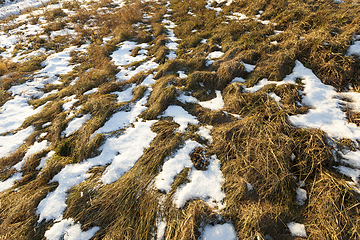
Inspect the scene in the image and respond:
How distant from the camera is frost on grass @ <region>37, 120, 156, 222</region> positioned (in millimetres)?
2326

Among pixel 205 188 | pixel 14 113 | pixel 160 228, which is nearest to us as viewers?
pixel 160 228

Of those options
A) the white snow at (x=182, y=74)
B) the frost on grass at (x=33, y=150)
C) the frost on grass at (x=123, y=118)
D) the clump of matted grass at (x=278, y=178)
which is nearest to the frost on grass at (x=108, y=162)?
the frost on grass at (x=123, y=118)

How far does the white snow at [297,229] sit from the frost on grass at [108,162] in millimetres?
2521

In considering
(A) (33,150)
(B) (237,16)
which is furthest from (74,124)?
(B) (237,16)

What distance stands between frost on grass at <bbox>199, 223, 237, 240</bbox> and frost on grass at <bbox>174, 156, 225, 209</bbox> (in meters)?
0.23

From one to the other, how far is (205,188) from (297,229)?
122 centimetres

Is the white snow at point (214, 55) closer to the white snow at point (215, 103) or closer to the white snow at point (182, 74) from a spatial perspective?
the white snow at point (182, 74)

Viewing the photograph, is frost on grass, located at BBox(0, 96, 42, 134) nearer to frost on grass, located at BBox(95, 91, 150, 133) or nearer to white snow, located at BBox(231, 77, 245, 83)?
frost on grass, located at BBox(95, 91, 150, 133)

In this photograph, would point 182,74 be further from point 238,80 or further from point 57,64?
point 57,64

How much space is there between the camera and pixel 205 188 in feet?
7.33

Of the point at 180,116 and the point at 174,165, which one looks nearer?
the point at 174,165

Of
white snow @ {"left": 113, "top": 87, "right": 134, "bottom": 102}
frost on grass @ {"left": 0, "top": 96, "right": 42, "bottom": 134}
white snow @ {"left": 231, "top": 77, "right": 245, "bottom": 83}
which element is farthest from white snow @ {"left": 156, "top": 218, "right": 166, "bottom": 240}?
frost on grass @ {"left": 0, "top": 96, "right": 42, "bottom": 134}

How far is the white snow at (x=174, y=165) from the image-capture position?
7.61 feet

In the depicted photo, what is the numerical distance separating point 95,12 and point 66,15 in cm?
207
